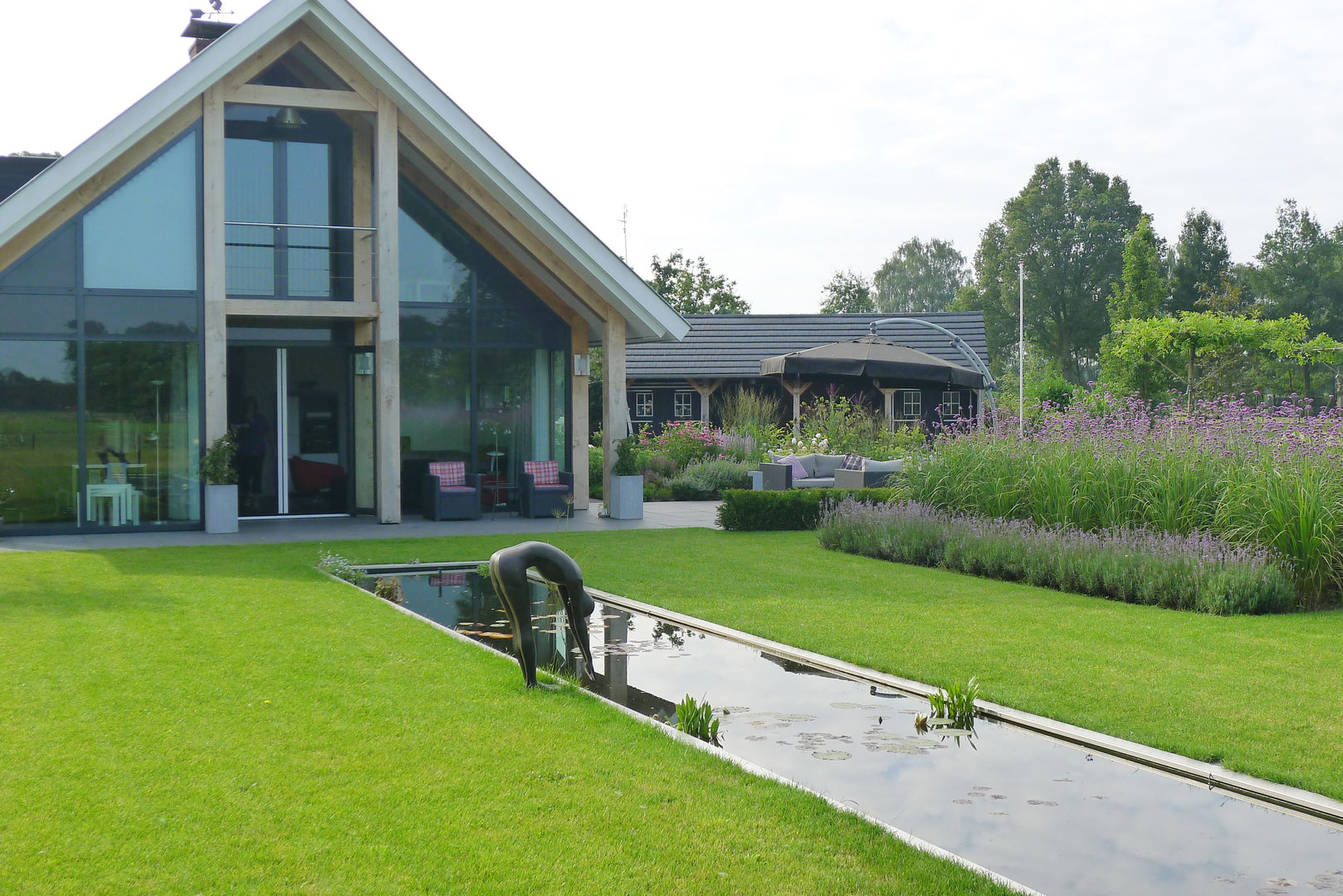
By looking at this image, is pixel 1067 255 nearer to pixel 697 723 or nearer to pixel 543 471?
pixel 543 471

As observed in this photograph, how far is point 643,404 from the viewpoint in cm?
3188

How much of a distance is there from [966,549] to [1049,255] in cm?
5338

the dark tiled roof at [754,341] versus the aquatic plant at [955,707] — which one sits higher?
the dark tiled roof at [754,341]

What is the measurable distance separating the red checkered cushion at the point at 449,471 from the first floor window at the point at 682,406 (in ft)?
51.9

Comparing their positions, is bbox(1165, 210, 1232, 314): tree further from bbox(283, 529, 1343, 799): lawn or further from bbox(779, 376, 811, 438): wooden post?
bbox(283, 529, 1343, 799): lawn

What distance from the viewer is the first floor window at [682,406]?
32.0 metres

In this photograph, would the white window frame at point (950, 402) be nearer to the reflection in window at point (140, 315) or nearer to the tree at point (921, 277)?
the reflection in window at point (140, 315)

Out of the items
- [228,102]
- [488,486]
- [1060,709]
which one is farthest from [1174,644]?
[228,102]

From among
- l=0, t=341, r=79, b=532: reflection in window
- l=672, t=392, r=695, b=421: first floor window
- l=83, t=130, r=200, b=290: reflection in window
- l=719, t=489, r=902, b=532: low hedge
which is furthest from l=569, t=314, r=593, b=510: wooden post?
l=672, t=392, r=695, b=421: first floor window

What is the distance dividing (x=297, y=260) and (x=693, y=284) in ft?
97.0

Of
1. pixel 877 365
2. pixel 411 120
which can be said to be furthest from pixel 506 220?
pixel 877 365

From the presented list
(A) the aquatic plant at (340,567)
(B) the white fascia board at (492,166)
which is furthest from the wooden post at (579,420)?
(A) the aquatic plant at (340,567)

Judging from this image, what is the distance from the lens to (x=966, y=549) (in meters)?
11.3

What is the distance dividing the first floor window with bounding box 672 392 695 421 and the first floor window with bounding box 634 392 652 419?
65 cm
